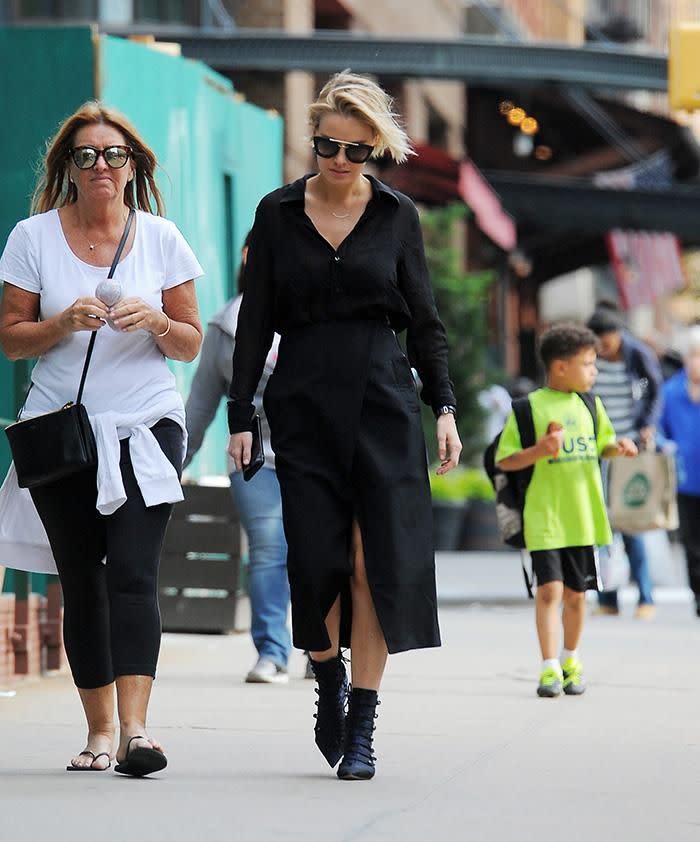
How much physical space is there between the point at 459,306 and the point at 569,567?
571 inches

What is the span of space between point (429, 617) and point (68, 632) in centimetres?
102

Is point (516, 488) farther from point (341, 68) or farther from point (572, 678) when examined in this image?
point (341, 68)

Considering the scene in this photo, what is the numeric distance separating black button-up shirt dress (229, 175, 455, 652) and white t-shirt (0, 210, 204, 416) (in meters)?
0.27

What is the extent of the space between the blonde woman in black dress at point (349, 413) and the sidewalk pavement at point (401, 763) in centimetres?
42

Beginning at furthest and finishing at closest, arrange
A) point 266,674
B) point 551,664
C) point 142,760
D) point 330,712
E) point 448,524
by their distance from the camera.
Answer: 1. point 448,524
2. point 266,674
3. point 551,664
4. point 330,712
5. point 142,760

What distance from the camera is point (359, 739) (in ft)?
18.4

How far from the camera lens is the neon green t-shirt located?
326 inches

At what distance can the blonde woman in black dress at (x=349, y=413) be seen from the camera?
220 inches

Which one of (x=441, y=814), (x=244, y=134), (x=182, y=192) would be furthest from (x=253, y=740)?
(x=244, y=134)

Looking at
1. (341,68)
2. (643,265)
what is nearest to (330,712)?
(341,68)

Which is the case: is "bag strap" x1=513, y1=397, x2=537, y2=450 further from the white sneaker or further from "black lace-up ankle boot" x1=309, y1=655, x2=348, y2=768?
"black lace-up ankle boot" x1=309, y1=655, x2=348, y2=768

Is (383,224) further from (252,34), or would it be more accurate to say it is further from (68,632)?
(252,34)

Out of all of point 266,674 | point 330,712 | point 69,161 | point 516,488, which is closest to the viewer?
point 330,712

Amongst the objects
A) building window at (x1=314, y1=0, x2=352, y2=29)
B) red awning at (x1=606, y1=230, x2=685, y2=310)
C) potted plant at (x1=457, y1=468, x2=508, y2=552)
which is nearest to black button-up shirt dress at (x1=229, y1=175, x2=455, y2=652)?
potted plant at (x1=457, y1=468, x2=508, y2=552)
